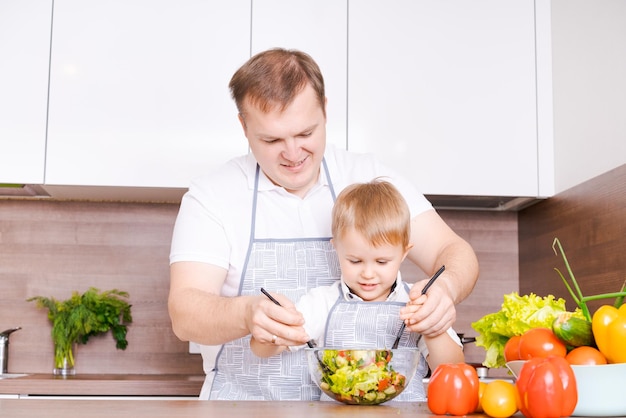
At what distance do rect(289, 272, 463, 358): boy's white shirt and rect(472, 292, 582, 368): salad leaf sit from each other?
0.23m

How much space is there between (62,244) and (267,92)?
165 centimetres

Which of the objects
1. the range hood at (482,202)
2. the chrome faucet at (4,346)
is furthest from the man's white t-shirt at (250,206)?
the chrome faucet at (4,346)

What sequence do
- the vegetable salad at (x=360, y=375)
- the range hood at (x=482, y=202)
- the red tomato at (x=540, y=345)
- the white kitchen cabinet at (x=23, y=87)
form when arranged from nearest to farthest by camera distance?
the red tomato at (x=540, y=345) → the vegetable salad at (x=360, y=375) → the white kitchen cabinet at (x=23, y=87) → the range hood at (x=482, y=202)

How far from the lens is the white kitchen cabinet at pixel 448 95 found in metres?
2.73

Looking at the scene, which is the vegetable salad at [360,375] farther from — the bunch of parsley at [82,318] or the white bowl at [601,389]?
the bunch of parsley at [82,318]

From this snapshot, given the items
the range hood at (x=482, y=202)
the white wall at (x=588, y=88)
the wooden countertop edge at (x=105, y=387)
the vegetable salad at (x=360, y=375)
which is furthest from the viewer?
the range hood at (x=482, y=202)

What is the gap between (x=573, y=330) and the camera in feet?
3.59

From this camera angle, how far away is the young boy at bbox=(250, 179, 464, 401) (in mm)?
1566

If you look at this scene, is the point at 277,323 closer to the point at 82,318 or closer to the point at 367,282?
the point at 367,282

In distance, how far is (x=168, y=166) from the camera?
2676 mm

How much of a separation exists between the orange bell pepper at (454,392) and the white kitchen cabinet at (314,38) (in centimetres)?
165

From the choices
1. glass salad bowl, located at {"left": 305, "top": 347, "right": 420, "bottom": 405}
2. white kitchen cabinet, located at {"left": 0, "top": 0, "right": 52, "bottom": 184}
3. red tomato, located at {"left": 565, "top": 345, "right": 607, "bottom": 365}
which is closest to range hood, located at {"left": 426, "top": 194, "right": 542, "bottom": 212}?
white kitchen cabinet, located at {"left": 0, "top": 0, "right": 52, "bottom": 184}

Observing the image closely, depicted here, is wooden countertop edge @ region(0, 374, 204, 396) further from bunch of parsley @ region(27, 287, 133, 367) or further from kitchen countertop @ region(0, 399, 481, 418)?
kitchen countertop @ region(0, 399, 481, 418)

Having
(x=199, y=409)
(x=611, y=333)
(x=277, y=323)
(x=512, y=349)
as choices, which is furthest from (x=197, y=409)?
(x=611, y=333)
